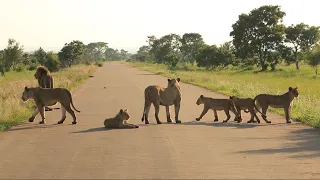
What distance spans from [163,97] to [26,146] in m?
4.72

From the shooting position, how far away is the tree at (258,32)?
62344 mm

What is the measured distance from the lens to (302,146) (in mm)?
9883

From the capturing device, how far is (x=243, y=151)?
9258 mm

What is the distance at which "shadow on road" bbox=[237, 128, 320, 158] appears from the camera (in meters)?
9.14

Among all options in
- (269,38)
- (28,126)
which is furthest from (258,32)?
(28,126)

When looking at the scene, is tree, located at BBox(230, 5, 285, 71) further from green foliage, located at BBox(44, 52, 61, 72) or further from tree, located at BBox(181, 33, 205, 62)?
tree, located at BBox(181, 33, 205, 62)

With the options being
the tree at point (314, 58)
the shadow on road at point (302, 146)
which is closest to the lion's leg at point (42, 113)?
the shadow on road at point (302, 146)

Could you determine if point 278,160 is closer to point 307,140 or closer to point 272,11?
point 307,140

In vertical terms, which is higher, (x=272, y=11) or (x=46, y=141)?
(x=272, y=11)

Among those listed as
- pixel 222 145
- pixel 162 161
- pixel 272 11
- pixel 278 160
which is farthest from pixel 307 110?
pixel 272 11

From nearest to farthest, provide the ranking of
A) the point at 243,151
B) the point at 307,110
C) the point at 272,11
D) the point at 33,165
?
the point at 33,165 → the point at 243,151 → the point at 307,110 → the point at 272,11

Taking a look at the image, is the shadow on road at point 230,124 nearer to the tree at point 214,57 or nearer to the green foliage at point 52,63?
the tree at point 214,57

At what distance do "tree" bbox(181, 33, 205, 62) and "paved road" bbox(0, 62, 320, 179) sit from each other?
3709 inches

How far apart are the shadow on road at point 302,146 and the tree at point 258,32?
170ft
